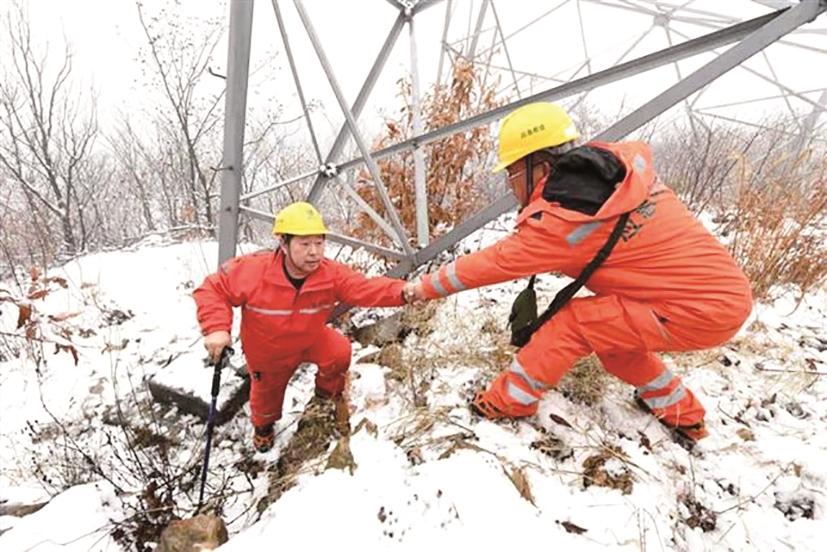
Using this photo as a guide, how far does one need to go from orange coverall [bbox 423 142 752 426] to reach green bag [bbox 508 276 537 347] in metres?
0.17

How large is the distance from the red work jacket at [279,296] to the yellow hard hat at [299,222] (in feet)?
0.83

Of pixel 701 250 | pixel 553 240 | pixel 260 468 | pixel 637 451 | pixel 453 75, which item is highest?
pixel 453 75

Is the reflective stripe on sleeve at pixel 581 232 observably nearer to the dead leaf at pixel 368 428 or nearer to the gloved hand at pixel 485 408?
the gloved hand at pixel 485 408

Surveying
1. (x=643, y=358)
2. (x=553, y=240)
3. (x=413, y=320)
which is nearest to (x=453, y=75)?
(x=413, y=320)

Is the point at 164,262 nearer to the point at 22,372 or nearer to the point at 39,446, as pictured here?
the point at 22,372

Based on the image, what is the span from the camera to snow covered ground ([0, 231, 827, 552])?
1.55m

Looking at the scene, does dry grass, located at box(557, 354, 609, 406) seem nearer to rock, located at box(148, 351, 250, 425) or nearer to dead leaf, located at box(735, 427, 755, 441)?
dead leaf, located at box(735, 427, 755, 441)

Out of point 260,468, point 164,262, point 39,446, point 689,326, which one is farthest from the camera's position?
point 164,262

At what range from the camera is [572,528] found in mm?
1629

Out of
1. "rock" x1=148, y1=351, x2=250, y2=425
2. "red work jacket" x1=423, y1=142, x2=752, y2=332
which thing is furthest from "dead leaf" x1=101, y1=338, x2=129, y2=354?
"red work jacket" x1=423, y1=142, x2=752, y2=332

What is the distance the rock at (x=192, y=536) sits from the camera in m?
1.65

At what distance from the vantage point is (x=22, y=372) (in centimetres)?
426

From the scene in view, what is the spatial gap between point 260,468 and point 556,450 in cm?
183

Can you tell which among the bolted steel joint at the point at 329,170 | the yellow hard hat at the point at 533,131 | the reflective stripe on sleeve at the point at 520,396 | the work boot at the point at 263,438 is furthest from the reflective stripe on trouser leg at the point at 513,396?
the bolted steel joint at the point at 329,170
